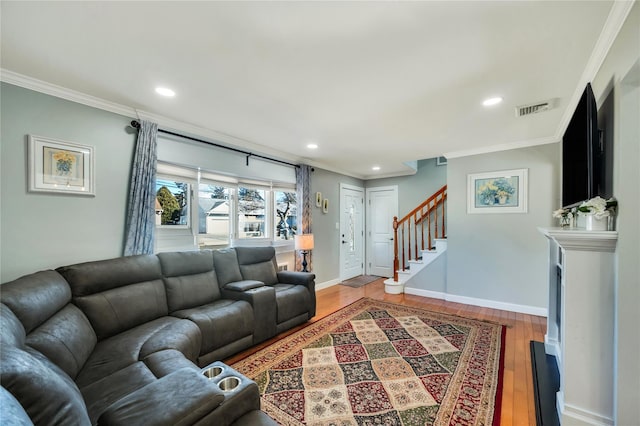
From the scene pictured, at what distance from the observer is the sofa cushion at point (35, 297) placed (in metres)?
1.42

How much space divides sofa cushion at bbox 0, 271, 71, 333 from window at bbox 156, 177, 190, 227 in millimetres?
1229

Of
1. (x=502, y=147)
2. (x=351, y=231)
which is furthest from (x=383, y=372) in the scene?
(x=351, y=231)

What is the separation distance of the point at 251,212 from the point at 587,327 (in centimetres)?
374

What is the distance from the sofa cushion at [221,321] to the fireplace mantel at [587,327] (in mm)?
2490

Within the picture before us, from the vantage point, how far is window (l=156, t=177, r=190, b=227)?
3.01m

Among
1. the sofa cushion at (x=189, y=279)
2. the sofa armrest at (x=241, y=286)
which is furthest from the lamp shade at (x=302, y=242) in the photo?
the sofa cushion at (x=189, y=279)

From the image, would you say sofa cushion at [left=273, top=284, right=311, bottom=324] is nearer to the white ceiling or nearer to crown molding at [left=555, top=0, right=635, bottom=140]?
the white ceiling

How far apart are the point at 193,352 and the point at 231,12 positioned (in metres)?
2.29

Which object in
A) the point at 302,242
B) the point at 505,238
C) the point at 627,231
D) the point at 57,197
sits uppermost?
the point at 57,197

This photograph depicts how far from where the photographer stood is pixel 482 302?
13.2 ft

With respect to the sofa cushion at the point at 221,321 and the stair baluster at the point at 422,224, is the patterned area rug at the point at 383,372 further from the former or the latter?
the stair baluster at the point at 422,224

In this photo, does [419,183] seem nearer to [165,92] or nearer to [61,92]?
[165,92]

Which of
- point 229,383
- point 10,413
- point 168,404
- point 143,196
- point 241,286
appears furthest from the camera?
point 241,286

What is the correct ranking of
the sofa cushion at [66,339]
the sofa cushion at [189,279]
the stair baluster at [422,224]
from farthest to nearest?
1. the stair baluster at [422,224]
2. the sofa cushion at [189,279]
3. the sofa cushion at [66,339]
